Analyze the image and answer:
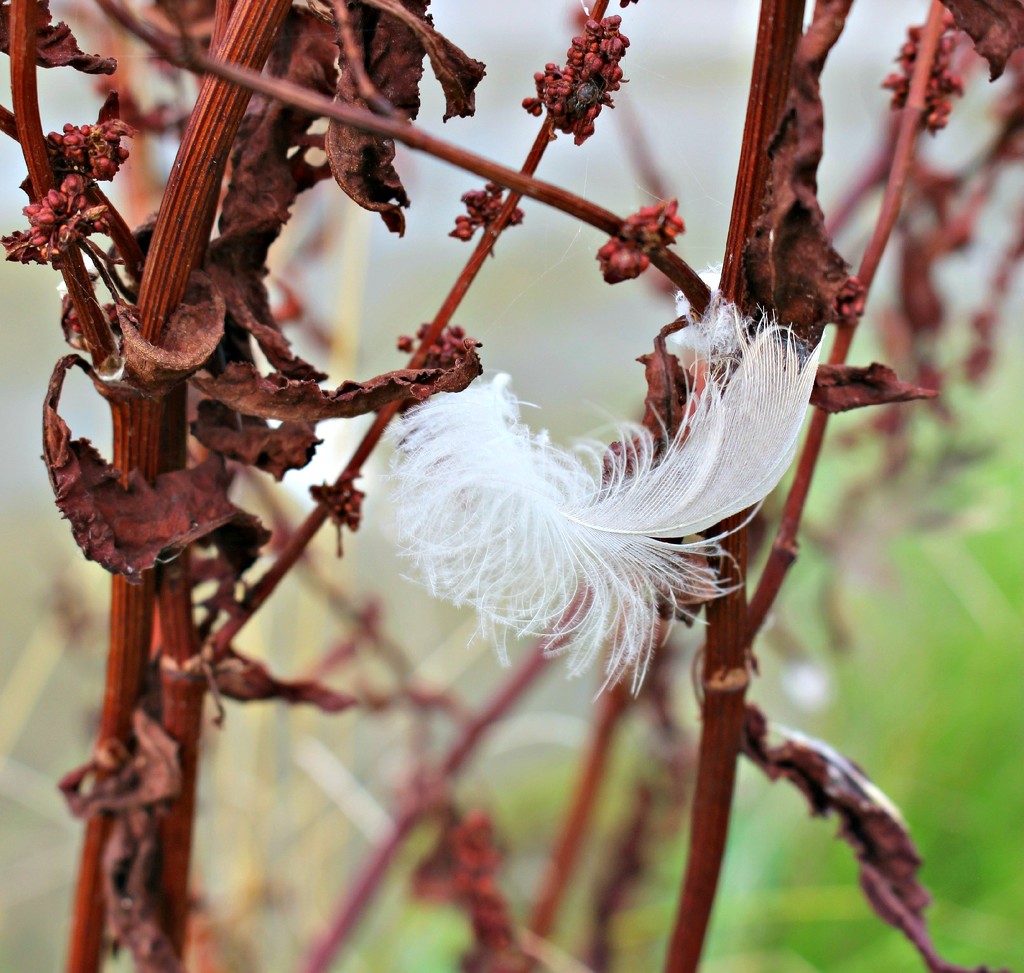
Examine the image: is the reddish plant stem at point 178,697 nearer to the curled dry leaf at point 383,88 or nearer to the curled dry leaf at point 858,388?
the curled dry leaf at point 383,88

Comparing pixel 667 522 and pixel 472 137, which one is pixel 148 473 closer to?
pixel 667 522

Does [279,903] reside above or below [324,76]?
below

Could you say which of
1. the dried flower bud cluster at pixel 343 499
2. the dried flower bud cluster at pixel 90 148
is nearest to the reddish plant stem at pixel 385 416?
the dried flower bud cluster at pixel 343 499

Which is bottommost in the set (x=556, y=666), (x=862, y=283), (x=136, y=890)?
(x=136, y=890)

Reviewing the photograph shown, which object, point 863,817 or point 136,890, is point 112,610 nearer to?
point 136,890

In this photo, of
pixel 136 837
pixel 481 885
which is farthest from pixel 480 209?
pixel 481 885

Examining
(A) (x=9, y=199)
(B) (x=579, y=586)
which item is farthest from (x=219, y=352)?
(A) (x=9, y=199)

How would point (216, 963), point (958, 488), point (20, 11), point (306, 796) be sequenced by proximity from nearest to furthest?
point (20, 11), point (216, 963), point (958, 488), point (306, 796)

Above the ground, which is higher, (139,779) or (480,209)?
(480,209)
